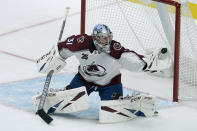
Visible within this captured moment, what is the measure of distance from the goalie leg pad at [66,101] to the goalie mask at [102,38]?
344mm

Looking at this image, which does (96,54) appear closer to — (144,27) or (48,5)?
(144,27)

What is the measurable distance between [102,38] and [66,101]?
546 mm

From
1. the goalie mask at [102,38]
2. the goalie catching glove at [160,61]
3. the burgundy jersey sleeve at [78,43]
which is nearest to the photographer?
the goalie mask at [102,38]

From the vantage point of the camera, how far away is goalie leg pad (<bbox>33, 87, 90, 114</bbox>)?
5316mm

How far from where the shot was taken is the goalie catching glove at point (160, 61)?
5.47 m

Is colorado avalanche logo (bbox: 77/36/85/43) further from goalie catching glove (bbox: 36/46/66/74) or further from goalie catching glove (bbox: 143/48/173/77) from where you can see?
goalie catching glove (bbox: 143/48/173/77)

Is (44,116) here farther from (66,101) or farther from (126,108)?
(126,108)

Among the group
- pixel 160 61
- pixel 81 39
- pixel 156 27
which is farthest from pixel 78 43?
pixel 156 27

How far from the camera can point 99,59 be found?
17.4ft

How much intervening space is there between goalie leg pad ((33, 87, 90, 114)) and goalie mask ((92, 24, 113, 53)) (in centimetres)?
34

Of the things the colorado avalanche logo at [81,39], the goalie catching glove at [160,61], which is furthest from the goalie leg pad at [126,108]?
the colorado avalanche logo at [81,39]

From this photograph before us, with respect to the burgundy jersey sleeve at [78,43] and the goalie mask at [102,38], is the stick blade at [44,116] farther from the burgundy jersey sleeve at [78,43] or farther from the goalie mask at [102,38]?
the goalie mask at [102,38]

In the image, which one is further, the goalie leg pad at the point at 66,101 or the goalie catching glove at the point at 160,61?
the goalie catching glove at the point at 160,61

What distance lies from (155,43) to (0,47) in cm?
180
